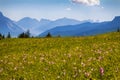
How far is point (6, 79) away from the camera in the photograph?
14578 millimetres

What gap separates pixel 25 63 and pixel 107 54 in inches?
231

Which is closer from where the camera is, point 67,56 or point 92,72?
point 92,72

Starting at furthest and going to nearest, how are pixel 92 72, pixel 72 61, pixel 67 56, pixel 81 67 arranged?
pixel 67 56 → pixel 72 61 → pixel 81 67 → pixel 92 72

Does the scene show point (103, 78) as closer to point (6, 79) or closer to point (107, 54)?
point (107, 54)

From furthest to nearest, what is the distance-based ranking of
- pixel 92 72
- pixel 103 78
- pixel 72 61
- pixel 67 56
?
1. pixel 67 56
2. pixel 72 61
3. pixel 92 72
4. pixel 103 78

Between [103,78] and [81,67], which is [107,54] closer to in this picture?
[81,67]

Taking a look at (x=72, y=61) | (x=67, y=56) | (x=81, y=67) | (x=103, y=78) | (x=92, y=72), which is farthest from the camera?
(x=67, y=56)

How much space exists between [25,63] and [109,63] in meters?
6.00

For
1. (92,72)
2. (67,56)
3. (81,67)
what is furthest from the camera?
(67,56)

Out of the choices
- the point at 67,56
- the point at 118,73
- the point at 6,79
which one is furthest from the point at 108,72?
the point at 6,79

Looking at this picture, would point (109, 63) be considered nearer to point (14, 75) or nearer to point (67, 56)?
point (67, 56)

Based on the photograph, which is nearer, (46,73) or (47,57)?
(46,73)

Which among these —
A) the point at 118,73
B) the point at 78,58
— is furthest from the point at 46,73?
the point at 118,73

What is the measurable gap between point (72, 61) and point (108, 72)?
3482 millimetres
